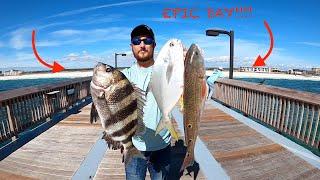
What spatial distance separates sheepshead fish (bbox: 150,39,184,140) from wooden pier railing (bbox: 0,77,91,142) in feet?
17.1

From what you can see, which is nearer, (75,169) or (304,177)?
(304,177)

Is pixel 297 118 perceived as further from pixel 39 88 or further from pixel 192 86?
pixel 39 88

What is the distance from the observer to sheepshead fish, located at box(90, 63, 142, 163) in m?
1.99

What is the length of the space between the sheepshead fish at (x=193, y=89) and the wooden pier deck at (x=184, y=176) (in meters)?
3.05

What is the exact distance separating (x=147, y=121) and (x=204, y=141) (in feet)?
14.0

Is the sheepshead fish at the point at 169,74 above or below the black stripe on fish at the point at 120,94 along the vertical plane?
above

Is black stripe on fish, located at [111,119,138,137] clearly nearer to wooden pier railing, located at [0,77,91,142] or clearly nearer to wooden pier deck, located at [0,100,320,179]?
wooden pier deck, located at [0,100,320,179]

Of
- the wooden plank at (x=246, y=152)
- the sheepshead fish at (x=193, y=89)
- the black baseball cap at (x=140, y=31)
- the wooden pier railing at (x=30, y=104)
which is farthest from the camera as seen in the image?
the wooden pier railing at (x=30, y=104)

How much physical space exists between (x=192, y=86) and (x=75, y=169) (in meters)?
3.95

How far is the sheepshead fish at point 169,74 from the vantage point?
175cm

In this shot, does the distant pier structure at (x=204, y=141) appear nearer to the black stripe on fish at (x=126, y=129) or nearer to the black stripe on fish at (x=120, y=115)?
the black stripe on fish at (x=126, y=129)

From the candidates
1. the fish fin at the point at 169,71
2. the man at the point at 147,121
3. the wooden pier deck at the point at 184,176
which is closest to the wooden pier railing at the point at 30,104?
the wooden pier deck at the point at 184,176

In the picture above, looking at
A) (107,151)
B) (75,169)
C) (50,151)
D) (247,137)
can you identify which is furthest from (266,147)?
(50,151)

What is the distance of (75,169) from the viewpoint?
5.23 m
